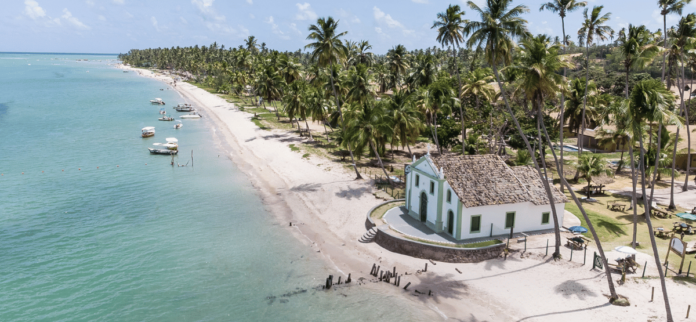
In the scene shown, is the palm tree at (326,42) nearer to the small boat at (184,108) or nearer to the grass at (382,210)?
the grass at (382,210)

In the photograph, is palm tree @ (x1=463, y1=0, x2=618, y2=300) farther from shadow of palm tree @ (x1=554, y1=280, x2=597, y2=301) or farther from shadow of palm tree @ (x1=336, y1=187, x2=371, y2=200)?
shadow of palm tree @ (x1=336, y1=187, x2=371, y2=200)

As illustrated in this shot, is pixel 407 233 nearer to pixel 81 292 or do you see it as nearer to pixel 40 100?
pixel 81 292

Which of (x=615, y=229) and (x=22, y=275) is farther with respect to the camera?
(x=615, y=229)

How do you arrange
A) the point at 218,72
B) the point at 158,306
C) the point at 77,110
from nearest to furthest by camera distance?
the point at 158,306 → the point at 77,110 → the point at 218,72

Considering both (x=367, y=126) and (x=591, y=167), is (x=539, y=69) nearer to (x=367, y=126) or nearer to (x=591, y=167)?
(x=367, y=126)

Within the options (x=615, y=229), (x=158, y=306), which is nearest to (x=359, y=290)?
(x=158, y=306)

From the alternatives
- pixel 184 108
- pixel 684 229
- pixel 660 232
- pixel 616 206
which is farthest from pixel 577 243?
pixel 184 108
